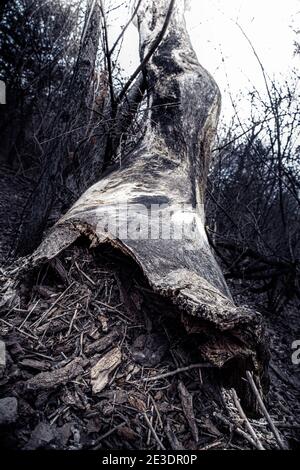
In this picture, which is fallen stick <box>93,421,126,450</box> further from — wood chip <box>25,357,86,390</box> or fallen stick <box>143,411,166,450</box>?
wood chip <box>25,357,86,390</box>

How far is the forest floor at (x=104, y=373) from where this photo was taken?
3.49 feet

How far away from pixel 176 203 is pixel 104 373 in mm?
1032

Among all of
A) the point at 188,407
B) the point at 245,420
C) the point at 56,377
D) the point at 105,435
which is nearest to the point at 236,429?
the point at 245,420

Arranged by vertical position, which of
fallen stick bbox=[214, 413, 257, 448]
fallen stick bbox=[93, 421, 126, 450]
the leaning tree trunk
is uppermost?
the leaning tree trunk

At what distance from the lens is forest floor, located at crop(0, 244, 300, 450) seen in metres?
1.06

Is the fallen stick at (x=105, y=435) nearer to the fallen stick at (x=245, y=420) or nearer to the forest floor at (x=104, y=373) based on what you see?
the forest floor at (x=104, y=373)

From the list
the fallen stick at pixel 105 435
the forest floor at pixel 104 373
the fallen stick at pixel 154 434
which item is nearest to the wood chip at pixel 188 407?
the forest floor at pixel 104 373

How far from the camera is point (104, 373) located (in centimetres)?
124

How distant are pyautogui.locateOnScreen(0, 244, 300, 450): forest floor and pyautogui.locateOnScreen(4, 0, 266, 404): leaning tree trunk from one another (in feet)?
0.42

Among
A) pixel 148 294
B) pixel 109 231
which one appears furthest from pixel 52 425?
pixel 109 231

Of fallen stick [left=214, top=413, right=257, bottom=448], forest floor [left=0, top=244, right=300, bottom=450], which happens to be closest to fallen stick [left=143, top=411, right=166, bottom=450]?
forest floor [left=0, top=244, right=300, bottom=450]

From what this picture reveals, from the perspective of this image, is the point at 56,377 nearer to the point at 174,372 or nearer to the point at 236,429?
the point at 174,372

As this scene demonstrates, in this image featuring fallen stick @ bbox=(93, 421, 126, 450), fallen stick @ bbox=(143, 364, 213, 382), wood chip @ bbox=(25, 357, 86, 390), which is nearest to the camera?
fallen stick @ bbox=(93, 421, 126, 450)
